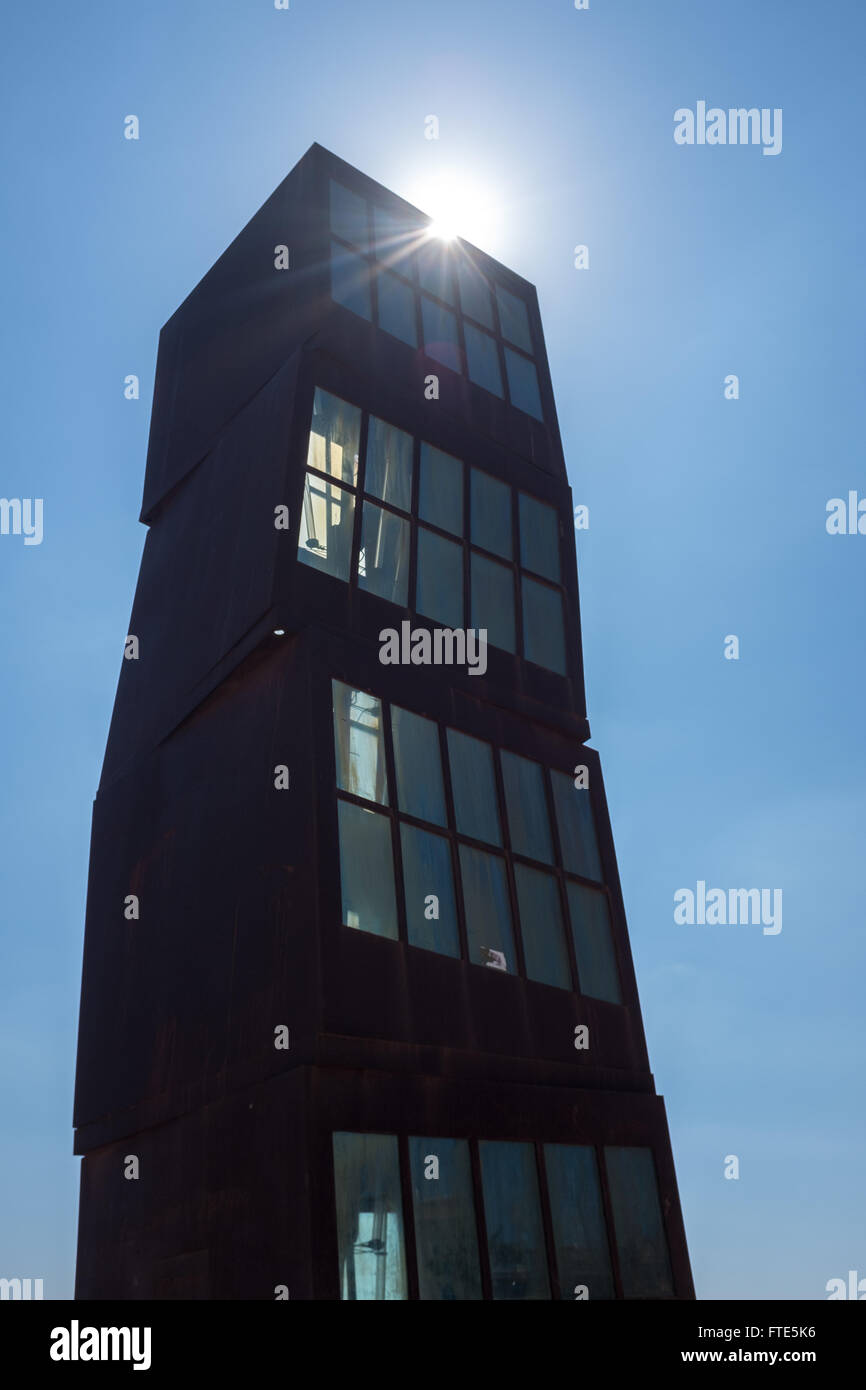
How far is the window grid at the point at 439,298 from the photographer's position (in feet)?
69.2

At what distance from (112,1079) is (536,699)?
9114 millimetres

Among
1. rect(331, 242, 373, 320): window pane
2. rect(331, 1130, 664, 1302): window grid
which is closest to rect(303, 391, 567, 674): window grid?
rect(331, 242, 373, 320): window pane

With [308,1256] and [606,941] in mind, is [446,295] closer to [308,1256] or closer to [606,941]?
[606,941]

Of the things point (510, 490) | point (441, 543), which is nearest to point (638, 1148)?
point (441, 543)

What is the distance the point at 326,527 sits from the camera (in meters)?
17.8

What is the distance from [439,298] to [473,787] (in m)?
10.3

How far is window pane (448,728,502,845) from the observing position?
17125 mm

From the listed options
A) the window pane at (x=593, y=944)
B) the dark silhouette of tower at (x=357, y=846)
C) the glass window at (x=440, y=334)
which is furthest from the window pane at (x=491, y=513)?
Result: the window pane at (x=593, y=944)

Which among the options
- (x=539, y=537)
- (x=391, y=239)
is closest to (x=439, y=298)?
(x=391, y=239)

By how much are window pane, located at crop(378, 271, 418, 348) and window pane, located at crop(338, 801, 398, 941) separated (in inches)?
382

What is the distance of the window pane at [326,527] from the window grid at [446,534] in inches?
3.9

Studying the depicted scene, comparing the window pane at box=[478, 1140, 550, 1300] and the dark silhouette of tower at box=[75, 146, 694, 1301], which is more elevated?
the dark silhouette of tower at box=[75, 146, 694, 1301]

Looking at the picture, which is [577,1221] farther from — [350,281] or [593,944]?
[350,281]

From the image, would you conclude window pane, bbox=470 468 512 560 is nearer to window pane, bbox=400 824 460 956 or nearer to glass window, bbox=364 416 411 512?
glass window, bbox=364 416 411 512
